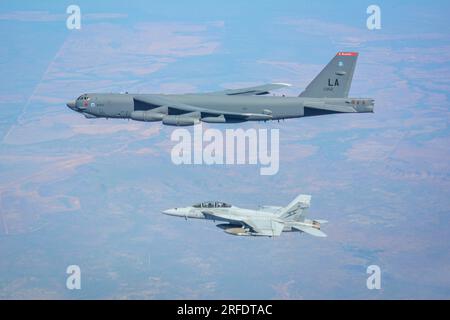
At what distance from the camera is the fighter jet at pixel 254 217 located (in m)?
77.9

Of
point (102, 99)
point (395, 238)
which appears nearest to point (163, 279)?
point (395, 238)

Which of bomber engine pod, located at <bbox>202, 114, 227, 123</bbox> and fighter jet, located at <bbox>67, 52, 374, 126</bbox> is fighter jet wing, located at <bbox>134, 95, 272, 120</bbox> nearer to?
fighter jet, located at <bbox>67, 52, 374, 126</bbox>

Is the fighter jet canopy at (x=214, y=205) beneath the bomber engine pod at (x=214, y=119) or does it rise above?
beneath

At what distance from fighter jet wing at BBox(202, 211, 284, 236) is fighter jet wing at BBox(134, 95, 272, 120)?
9.59 metres

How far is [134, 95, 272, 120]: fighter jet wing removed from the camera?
81.2m

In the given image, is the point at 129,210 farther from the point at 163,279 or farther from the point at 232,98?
the point at 232,98

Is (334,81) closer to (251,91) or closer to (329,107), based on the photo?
(329,107)

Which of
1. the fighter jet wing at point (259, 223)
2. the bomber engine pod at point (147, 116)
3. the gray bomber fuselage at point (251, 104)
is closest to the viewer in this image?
the fighter jet wing at point (259, 223)

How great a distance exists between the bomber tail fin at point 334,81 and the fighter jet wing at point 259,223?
13723mm

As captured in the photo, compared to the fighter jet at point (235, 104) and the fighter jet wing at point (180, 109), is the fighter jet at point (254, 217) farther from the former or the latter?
the fighter jet wing at point (180, 109)

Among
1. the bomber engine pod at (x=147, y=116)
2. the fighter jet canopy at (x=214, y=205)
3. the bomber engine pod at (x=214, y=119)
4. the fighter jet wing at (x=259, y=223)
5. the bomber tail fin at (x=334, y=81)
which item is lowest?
the fighter jet wing at (x=259, y=223)

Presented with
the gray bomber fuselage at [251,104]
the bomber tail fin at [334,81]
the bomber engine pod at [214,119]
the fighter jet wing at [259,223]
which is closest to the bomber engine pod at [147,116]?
the gray bomber fuselage at [251,104]

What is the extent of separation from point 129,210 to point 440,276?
183ft

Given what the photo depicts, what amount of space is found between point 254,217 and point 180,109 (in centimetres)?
1270
